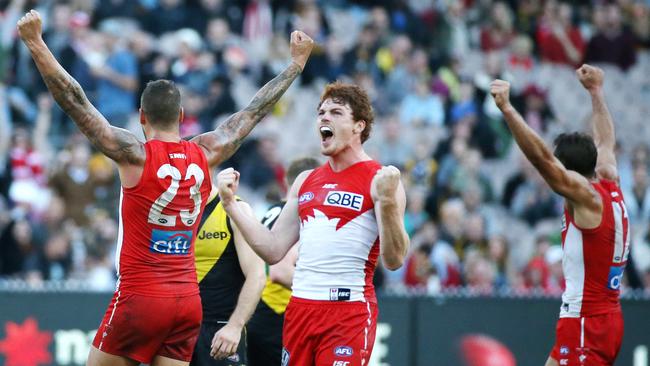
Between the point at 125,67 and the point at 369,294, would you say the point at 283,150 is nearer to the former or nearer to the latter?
the point at 125,67

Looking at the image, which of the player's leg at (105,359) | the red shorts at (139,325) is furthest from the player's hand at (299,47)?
the player's leg at (105,359)

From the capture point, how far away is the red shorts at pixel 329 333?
24.0 feet

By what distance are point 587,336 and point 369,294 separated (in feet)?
6.08

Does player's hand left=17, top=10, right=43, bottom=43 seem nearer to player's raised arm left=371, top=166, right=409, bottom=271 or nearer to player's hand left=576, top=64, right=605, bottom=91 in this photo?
player's raised arm left=371, top=166, right=409, bottom=271

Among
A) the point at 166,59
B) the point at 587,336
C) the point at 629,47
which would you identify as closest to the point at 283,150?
the point at 166,59

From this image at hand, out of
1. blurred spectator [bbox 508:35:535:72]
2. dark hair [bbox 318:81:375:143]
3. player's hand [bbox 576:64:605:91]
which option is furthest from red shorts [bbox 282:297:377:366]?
blurred spectator [bbox 508:35:535:72]

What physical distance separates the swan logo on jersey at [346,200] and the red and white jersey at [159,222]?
91cm

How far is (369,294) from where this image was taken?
24.8 ft

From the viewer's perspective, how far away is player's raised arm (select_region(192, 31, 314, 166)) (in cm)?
797

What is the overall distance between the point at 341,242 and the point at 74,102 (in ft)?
6.37

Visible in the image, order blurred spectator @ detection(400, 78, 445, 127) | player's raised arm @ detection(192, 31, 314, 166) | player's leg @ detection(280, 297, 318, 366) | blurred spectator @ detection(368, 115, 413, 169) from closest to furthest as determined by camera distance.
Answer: player's leg @ detection(280, 297, 318, 366), player's raised arm @ detection(192, 31, 314, 166), blurred spectator @ detection(368, 115, 413, 169), blurred spectator @ detection(400, 78, 445, 127)

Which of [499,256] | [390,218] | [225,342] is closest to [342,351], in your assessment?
[390,218]

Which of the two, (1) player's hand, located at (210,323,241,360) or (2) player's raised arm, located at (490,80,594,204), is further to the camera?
(1) player's hand, located at (210,323,241,360)

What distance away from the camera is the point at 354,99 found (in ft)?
25.3
